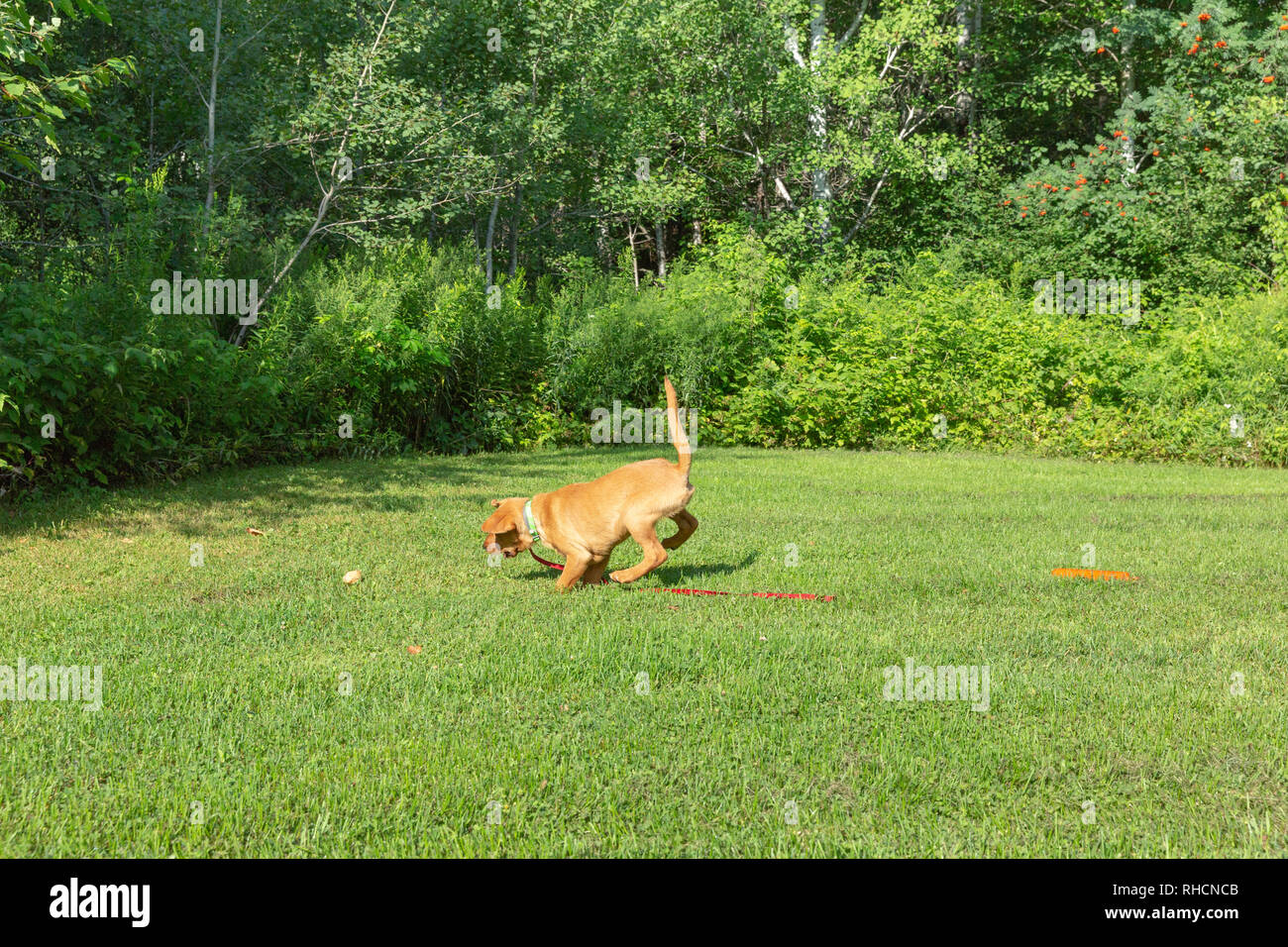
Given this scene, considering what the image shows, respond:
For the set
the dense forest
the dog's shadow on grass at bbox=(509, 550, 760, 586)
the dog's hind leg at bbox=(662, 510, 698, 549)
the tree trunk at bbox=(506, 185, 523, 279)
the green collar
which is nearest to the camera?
the green collar

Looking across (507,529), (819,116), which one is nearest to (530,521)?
(507,529)

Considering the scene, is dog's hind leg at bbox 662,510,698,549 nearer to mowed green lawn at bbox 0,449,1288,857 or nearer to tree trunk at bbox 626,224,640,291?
mowed green lawn at bbox 0,449,1288,857

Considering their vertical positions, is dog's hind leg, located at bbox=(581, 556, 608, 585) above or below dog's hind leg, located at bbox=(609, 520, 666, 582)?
below

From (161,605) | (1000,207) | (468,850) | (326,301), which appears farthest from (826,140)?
(468,850)

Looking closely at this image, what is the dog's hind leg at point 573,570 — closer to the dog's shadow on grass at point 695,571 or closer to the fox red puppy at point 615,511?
the fox red puppy at point 615,511

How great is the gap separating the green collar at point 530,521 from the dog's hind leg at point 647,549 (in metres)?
0.59

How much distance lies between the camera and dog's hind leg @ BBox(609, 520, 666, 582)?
5.92 metres

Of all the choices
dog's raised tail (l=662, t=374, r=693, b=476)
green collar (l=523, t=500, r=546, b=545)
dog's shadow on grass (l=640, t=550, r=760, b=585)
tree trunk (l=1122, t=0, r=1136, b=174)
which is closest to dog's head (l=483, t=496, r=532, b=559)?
green collar (l=523, t=500, r=546, b=545)

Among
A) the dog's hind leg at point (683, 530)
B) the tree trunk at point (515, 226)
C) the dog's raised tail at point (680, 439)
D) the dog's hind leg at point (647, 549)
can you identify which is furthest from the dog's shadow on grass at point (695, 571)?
the tree trunk at point (515, 226)

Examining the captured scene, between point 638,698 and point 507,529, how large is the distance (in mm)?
2228

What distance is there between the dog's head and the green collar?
0.03 m

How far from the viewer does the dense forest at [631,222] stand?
1145 cm
